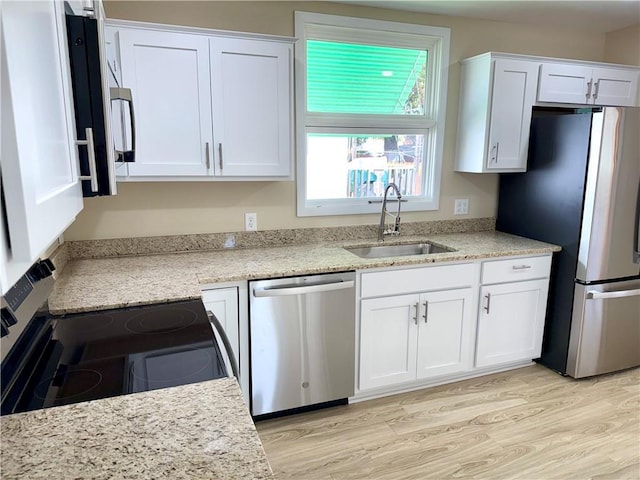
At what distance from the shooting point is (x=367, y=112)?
2920 mm

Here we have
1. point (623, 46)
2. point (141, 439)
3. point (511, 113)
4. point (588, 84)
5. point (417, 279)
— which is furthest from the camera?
point (623, 46)

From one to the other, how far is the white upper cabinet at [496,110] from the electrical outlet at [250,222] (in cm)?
153

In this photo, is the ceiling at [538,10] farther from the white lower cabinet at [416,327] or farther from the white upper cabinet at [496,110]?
the white lower cabinet at [416,327]

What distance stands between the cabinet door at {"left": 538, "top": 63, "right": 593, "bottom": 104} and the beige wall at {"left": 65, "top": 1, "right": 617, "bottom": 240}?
1.26ft

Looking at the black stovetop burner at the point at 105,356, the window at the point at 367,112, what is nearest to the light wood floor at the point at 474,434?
the black stovetop burner at the point at 105,356

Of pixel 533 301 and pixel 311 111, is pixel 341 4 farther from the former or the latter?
pixel 533 301

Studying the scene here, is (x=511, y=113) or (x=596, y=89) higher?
(x=596, y=89)

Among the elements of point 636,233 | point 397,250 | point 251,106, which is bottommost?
point 397,250

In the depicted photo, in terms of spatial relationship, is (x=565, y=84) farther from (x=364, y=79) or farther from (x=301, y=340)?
(x=301, y=340)

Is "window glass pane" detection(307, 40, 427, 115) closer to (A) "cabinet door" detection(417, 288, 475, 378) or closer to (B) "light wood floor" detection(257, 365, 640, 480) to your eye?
(A) "cabinet door" detection(417, 288, 475, 378)

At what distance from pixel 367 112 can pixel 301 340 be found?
160cm

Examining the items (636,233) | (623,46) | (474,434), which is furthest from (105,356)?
(623,46)

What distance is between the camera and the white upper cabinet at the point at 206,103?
6.85 ft

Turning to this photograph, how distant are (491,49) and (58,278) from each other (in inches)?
122
